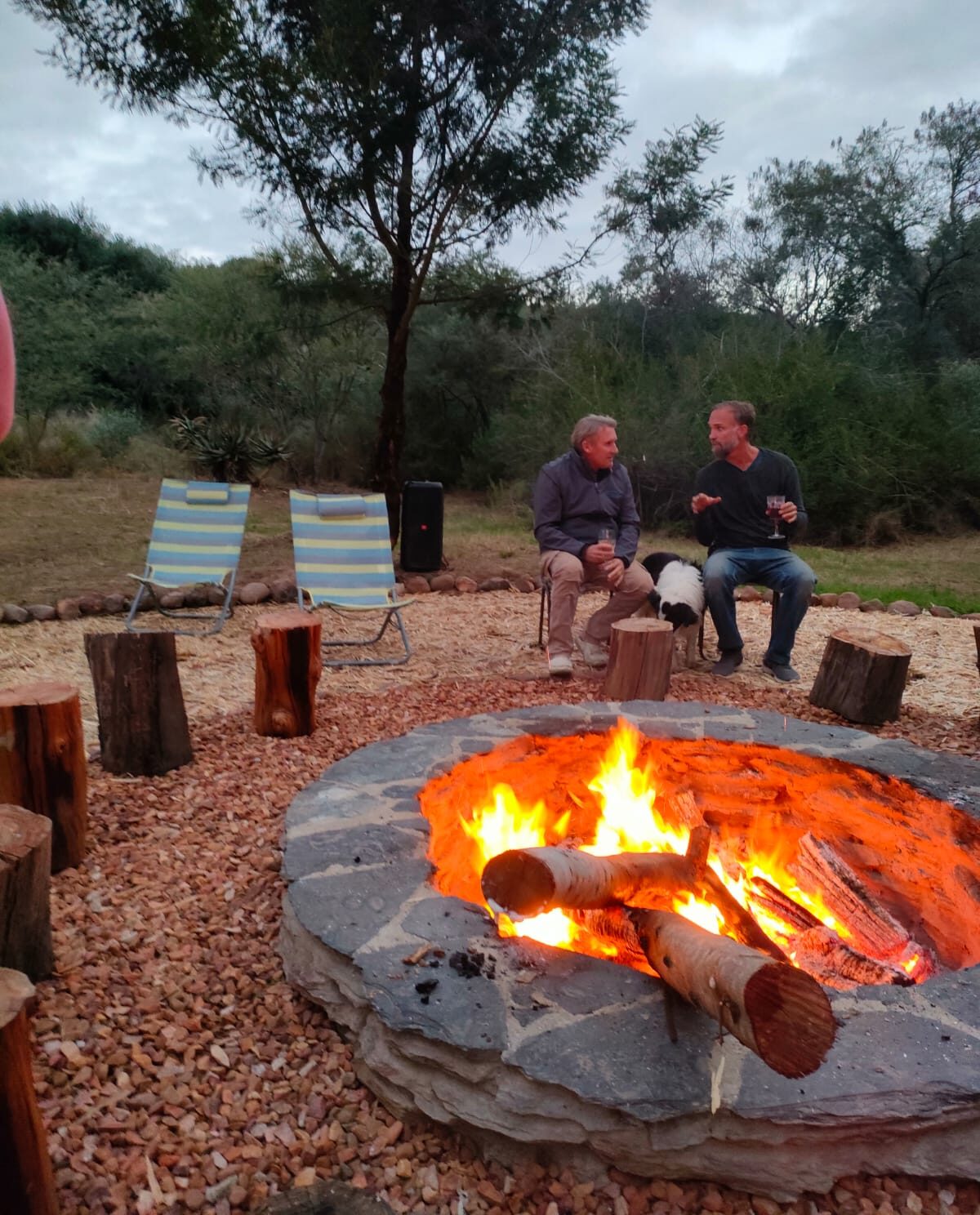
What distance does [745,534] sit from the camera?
15.2 feet

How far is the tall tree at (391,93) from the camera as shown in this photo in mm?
6008

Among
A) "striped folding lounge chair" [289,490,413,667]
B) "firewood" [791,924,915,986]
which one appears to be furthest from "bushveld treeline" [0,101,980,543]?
"firewood" [791,924,915,986]

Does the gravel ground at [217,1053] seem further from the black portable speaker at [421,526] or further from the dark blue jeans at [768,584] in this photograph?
the black portable speaker at [421,526]

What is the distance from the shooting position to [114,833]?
261cm

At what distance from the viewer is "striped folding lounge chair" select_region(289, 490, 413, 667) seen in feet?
16.5

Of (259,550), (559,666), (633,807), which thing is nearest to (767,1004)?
(633,807)

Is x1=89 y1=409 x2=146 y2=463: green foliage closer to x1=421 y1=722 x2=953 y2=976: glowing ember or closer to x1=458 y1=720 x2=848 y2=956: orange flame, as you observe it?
x1=421 y1=722 x2=953 y2=976: glowing ember

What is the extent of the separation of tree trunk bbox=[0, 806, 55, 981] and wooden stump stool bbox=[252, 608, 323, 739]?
1.45 metres

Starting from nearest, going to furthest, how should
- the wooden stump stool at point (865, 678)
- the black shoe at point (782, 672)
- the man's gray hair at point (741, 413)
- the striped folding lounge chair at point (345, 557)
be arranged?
1. the wooden stump stool at point (865, 678)
2. the black shoe at point (782, 672)
3. the man's gray hair at point (741, 413)
4. the striped folding lounge chair at point (345, 557)

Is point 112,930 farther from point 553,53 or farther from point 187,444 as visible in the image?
point 187,444

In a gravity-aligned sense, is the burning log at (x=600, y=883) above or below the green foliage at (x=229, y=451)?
below

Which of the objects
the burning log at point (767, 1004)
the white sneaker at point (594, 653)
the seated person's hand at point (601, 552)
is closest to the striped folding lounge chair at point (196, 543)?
the white sneaker at point (594, 653)

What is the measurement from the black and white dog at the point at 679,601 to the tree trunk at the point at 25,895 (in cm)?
301

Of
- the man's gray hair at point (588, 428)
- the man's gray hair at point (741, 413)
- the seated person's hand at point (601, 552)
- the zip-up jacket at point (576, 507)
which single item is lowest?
the seated person's hand at point (601, 552)
